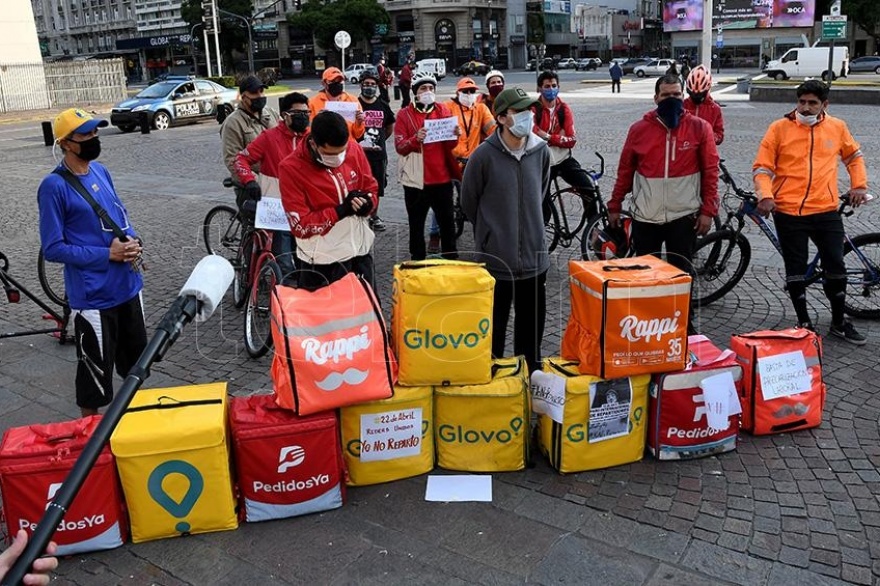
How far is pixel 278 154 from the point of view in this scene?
21.1ft

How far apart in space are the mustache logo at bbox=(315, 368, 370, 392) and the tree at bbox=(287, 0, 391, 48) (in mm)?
71316

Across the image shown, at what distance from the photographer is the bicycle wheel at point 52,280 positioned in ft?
23.3

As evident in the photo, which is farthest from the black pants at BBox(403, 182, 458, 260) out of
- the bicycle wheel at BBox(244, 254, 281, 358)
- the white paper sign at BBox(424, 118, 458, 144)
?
the bicycle wheel at BBox(244, 254, 281, 358)

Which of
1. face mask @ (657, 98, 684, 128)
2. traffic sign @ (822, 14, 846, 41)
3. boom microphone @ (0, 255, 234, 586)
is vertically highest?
traffic sign @ (822, 14, 846, 41)

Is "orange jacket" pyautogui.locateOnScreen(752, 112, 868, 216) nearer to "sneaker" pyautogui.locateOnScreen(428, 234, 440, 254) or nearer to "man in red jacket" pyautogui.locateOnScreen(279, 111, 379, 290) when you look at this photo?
"man in red jacket" pyautogui.locateOnScreen(279, 111, 379, 290)

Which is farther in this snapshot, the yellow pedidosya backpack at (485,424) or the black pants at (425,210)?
the black pants at (425,210)

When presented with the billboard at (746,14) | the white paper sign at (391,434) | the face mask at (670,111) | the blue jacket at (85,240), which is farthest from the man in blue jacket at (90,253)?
the billboard at (746,14)

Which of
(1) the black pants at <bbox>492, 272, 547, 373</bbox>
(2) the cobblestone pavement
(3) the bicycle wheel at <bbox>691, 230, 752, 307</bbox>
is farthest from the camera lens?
(3) the bicycle wheel at <bbox>691, 230, 752, 307</bbox>

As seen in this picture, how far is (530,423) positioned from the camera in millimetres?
4328

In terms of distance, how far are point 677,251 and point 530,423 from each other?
7.03 ft

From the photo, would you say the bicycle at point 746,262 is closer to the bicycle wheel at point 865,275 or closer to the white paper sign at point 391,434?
the bicycle wheel at point 865,275

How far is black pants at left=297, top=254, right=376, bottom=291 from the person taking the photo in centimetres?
506

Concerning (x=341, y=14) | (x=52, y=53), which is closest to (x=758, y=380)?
(x=341, y=14)

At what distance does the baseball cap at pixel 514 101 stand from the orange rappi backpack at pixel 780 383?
1848mm
